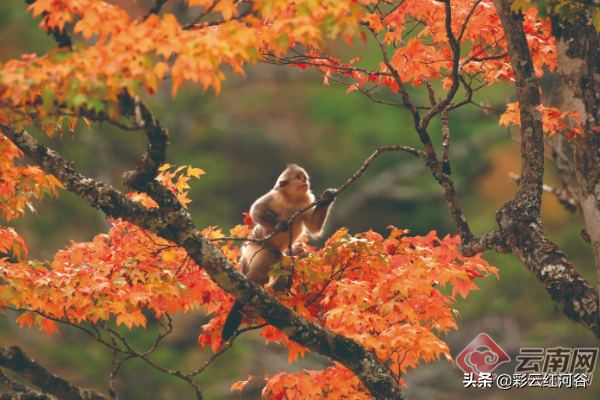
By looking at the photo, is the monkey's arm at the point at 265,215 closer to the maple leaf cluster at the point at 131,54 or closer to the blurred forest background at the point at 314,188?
the maple leaf cluster at the point at 131,54

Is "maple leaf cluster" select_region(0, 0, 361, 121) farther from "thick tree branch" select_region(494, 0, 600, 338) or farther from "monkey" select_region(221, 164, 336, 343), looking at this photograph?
"monkey" select_region(221, 164, 336, 343)

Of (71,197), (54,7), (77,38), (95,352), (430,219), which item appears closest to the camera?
(54,7)

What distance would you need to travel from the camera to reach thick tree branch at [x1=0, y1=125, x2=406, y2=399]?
3.14m

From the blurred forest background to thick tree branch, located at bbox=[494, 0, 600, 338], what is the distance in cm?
492

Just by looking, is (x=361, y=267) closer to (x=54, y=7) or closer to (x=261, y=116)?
(x=54, y=7)

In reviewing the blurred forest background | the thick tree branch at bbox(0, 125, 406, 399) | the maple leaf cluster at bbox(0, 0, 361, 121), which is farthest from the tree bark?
the blurred forest background

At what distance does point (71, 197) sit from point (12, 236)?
9017 mm

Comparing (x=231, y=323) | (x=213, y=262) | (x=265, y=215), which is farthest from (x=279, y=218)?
(x=213, y=262)

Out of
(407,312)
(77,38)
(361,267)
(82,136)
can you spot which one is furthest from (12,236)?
(77,38)

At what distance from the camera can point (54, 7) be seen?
8.86ft

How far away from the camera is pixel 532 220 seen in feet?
11.1

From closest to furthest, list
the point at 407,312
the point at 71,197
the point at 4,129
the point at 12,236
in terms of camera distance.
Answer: the point at 4,129, the point at 407,312, the point at 12,236, the point at 71,197

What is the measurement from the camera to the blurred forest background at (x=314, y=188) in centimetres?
1094

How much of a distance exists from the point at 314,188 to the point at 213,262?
1387 cm
